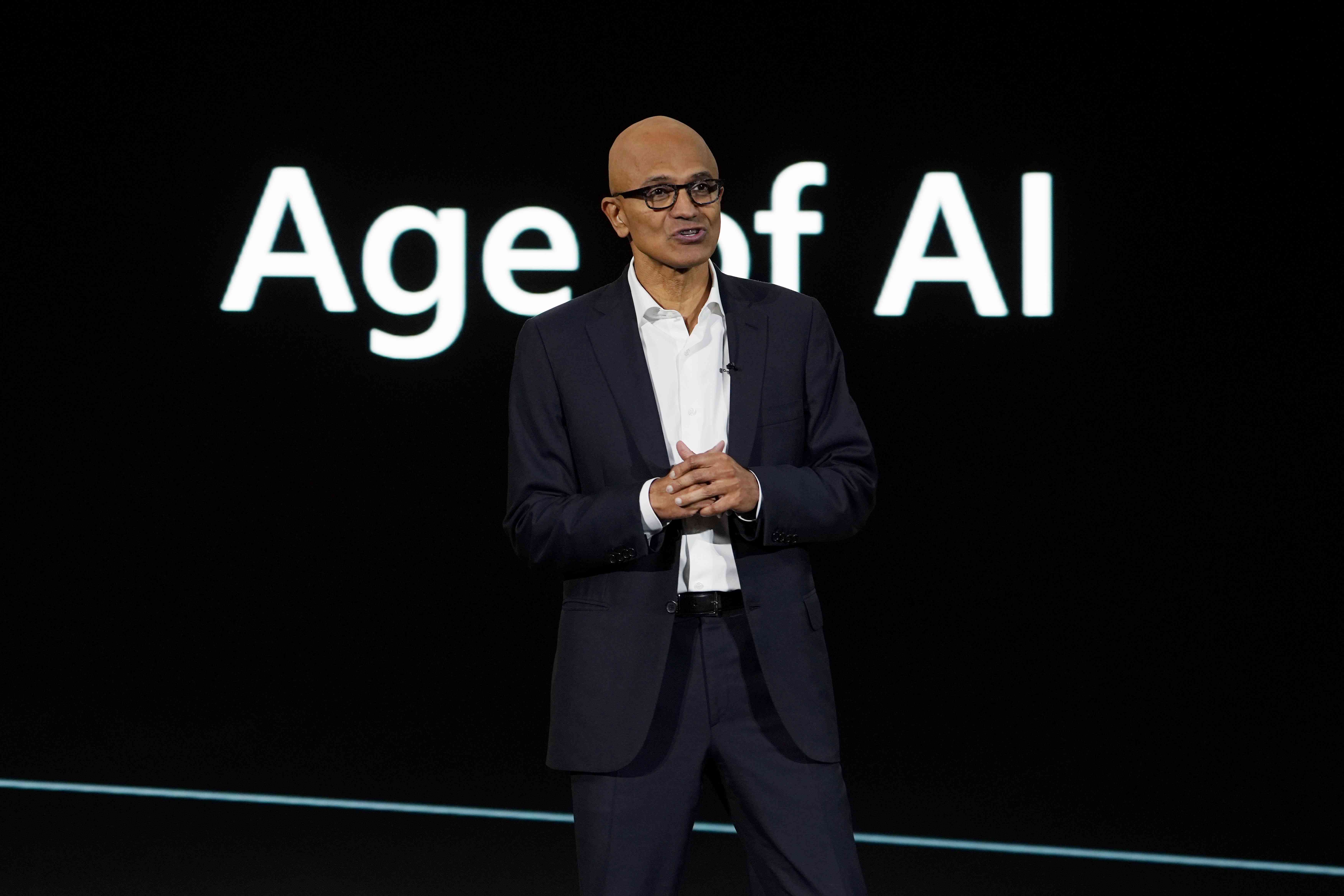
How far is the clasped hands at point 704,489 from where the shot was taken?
204cm

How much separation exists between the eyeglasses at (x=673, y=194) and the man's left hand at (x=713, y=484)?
0.39 metres

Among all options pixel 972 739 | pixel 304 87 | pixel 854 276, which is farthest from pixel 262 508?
pixel 972 739

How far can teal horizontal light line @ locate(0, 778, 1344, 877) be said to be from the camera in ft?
13.6

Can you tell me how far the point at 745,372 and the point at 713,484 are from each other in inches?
9.4

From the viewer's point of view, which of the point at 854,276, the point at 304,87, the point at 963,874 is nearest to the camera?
the point at 963,874

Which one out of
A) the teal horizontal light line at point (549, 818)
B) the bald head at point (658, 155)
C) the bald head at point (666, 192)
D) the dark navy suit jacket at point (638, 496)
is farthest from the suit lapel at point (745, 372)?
the teal horizontal light line at point (549, 818)

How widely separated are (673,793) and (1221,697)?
2658 mm

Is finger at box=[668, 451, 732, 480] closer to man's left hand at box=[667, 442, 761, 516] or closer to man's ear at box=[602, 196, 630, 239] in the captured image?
man's left hand at box=[667, 442, 761, 516]

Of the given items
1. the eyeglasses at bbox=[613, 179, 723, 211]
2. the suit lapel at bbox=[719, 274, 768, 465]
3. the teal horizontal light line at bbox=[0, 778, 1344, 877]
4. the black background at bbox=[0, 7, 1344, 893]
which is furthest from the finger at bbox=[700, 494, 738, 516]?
the black background at bbox=[0, 7, 1344, 893]

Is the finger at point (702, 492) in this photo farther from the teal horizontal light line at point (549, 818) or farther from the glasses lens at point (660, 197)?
the teal horizontal light line at point (549, 818)

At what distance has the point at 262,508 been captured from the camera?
4781 millimetres

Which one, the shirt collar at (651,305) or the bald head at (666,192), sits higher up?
the bald head at (666,192)

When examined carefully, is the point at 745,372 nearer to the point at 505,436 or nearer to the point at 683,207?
the point at 683,207

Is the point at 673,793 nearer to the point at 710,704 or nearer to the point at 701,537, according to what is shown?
the point at 710,704
